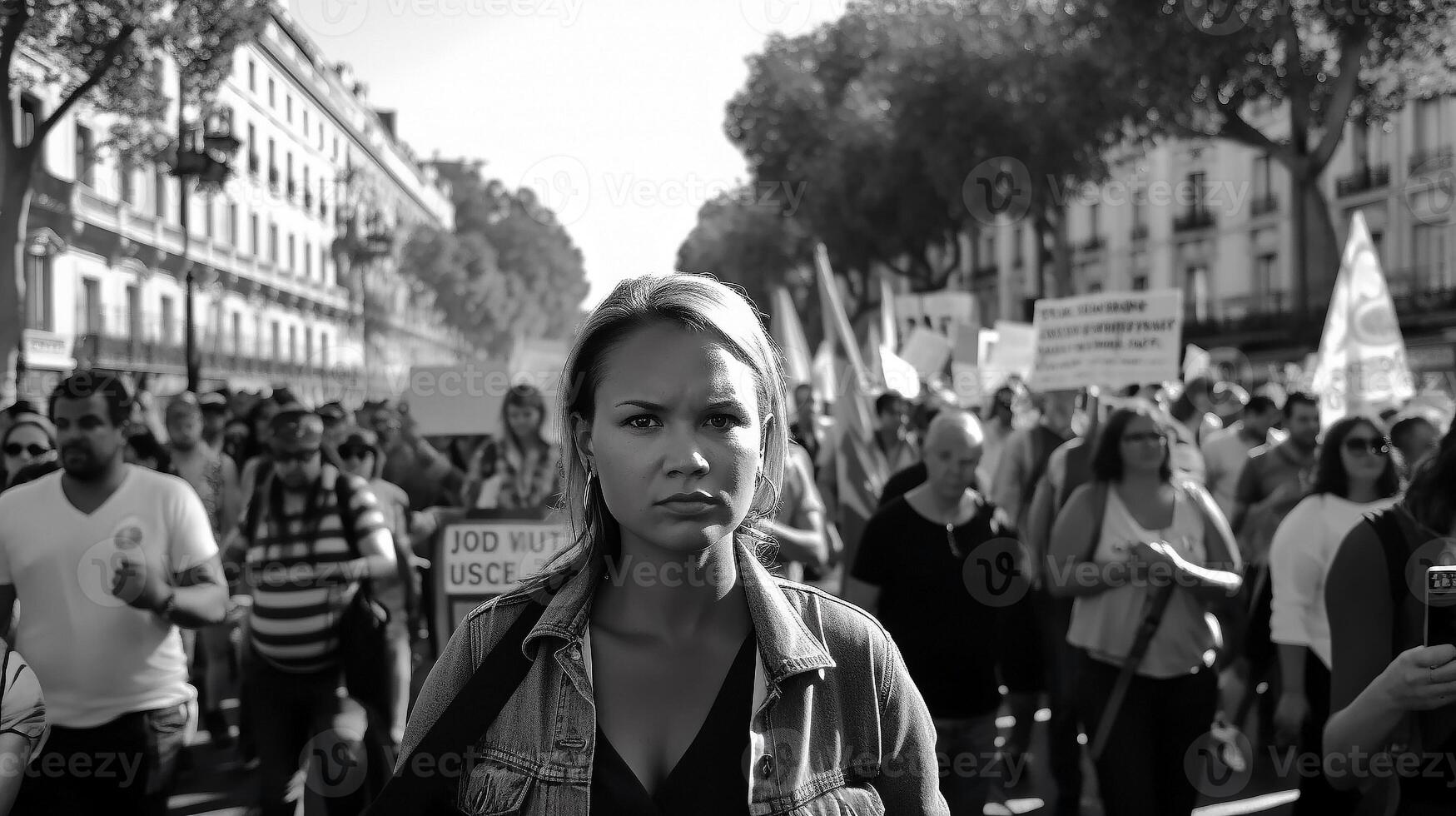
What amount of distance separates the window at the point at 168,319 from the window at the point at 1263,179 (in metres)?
31.1

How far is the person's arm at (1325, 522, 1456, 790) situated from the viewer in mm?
2650

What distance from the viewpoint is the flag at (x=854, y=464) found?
805 cm

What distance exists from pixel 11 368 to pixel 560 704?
17736 mm

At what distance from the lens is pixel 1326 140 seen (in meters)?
22.5

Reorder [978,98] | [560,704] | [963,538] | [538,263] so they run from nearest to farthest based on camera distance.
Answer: [560,704] < [963,538] < [978,98] < [538,263]

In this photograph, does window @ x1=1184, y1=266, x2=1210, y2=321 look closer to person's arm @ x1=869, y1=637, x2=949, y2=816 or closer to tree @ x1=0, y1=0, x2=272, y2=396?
tree @ x1=0, y1=0, x2=272, y2=396

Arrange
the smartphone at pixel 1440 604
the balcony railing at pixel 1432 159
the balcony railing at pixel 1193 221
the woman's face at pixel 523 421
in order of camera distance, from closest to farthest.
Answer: the smartphone at pixel 1440 604, the woman's face at pixel 523 421, the balcony railing at pixel 1432 159, the balcony railing at pixel 1193 221

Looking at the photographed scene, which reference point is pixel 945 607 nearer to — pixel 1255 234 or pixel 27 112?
pixel 27 112

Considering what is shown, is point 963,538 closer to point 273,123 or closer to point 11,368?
point 11,368

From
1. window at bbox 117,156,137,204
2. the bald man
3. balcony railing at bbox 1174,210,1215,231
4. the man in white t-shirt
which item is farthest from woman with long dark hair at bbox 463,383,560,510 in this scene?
balcony railing at bbox 1174,210,1215,231

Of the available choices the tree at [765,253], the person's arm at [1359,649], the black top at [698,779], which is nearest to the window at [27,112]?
the tree at [765,253]

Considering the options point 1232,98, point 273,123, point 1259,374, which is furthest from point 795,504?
point 273,123

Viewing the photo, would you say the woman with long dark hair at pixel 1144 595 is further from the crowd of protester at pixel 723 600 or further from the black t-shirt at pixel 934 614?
the black t-shirt at pixel 934 614

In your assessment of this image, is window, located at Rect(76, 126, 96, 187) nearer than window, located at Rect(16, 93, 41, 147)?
No
